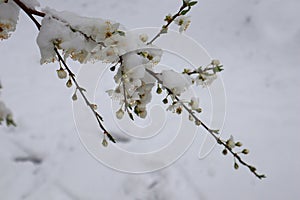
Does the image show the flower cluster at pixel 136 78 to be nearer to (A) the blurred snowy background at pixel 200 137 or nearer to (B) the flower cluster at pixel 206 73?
(B) the flower cluster at pixel 206 73

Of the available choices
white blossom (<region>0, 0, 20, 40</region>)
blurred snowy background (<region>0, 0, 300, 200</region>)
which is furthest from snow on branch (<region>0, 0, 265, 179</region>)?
blurred snowy background (<region>0, 0, 300, 200</region>)

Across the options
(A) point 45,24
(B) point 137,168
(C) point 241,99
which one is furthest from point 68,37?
(C) point 241,99

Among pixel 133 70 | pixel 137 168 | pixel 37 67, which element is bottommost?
pixel 133 70

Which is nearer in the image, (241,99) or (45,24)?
(45,24)

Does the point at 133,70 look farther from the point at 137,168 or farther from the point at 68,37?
the point at 137,168

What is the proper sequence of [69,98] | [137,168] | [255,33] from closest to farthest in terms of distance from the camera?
[137,168] → [69,98] → [255,33]

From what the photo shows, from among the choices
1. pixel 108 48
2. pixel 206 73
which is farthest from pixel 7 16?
pixel 206 73

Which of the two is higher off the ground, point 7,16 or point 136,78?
point 7,16

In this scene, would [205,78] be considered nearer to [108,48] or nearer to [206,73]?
[206,73]

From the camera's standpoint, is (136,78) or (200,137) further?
(200,137)
